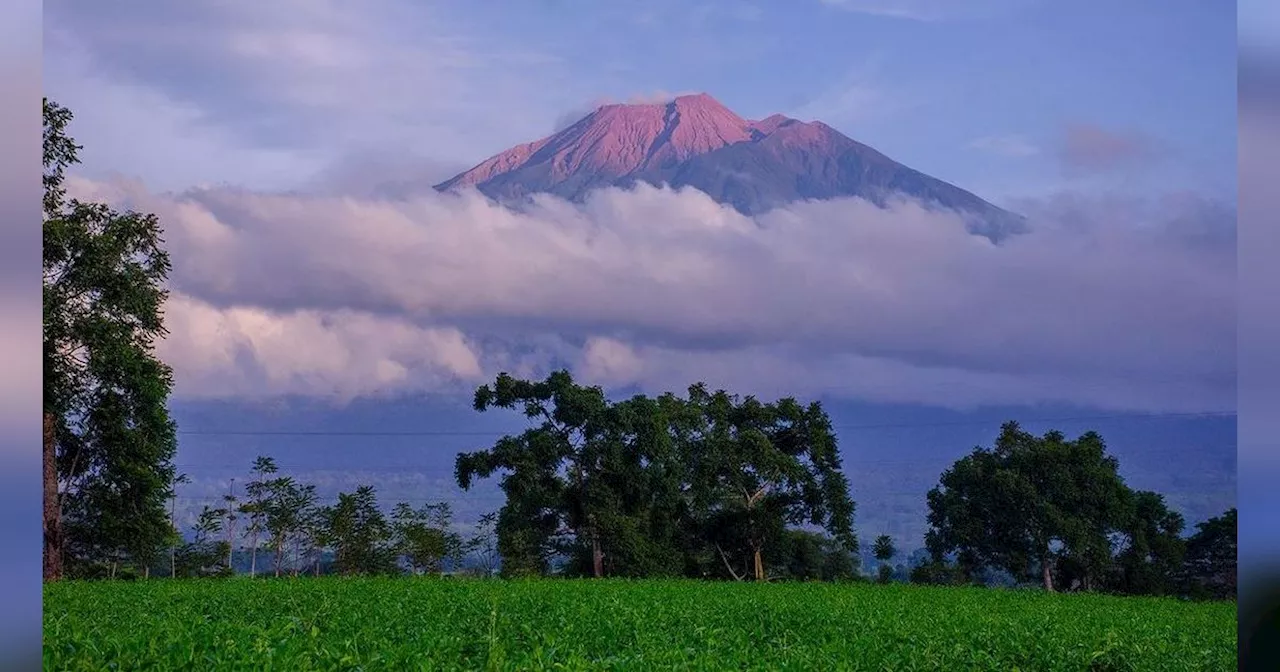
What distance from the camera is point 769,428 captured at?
75.9 feet

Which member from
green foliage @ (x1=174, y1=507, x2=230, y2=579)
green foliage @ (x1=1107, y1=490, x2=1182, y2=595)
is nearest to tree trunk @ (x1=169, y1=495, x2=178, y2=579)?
green foliage @ (x1=174, y1=507, x2=230, y2=579)

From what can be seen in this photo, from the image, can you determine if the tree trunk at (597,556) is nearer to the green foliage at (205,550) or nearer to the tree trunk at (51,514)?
the green foliage at (205,550)

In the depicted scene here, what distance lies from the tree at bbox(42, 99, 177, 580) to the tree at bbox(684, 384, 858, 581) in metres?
9.78

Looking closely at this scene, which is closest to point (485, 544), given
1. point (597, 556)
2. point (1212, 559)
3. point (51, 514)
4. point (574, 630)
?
point (597, 556)

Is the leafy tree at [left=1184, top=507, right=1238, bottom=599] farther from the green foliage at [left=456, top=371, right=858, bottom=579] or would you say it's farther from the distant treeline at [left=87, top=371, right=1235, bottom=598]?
the green foliage at [left=456, top=371, right=858, bottom=579]

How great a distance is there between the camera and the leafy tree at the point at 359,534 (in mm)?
20203

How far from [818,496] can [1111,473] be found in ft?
19.6

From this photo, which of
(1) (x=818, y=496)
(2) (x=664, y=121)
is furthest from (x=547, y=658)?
(2) (x=664, y=121)

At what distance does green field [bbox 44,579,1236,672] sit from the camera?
500cm

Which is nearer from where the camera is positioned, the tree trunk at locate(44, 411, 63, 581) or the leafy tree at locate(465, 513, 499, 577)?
the tree trunk at locate(44, 411, 63, 581)

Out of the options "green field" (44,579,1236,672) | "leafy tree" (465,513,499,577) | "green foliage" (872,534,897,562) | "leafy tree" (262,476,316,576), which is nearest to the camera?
"green field" (44,579,1236,672)

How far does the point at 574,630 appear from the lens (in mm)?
7602

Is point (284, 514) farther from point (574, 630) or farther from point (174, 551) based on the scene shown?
point (574, 630)

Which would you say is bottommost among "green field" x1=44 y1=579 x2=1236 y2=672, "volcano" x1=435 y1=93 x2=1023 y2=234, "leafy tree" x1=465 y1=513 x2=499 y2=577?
"leafy tree" x1=465 y1=513 x2=499 y2=577
